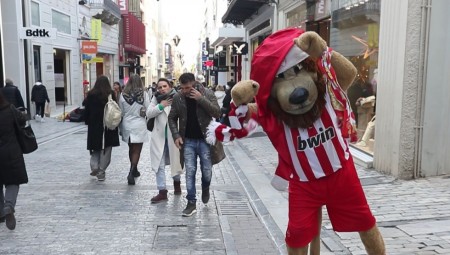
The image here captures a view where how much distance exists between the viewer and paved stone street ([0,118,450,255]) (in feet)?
14.9

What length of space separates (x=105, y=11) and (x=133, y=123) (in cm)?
2518

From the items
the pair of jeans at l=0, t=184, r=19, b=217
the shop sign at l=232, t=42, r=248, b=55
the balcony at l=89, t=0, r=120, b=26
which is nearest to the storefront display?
the pair of jeans at l=0, t=184, r=19, b=217

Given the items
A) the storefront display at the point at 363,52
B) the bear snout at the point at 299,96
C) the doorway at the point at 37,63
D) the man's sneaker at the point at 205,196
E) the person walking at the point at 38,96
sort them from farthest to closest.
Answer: the doorway at the point at 37,63 < the person walking at the point at 38,96 < the storefront display at the point at 363,52 < the man's sneaker at the point at 205,196 < the bear snout at the point at 299,96

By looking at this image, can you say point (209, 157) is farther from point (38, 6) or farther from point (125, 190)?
point (38, 6)

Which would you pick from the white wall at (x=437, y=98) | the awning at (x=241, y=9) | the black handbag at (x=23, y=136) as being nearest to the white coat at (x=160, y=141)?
the black handbag at (x=23, y=136)

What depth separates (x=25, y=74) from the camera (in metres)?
18.1

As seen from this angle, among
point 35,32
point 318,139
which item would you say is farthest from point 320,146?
point 35,32

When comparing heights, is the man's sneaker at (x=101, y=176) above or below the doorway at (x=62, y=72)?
below

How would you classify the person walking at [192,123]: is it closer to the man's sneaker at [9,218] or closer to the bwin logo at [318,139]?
the man's sneaker at [9,218]

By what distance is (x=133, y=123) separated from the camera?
731 cm

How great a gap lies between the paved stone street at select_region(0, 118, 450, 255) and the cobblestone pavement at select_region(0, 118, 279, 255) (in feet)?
0.03

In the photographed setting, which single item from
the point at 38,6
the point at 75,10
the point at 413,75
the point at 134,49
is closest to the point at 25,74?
the point at 38,6

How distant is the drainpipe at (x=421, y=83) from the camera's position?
6.45 meters

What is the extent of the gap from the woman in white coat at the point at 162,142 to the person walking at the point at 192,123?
506mm
